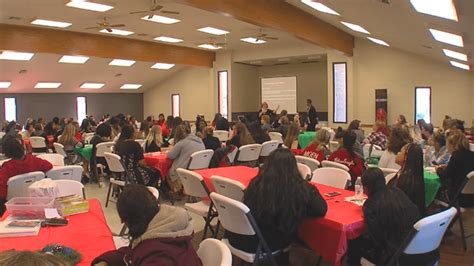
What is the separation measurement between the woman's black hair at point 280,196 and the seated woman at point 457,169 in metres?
2.22

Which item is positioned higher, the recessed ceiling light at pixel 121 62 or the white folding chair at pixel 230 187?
the recessed ceiling light at pixel 121 62

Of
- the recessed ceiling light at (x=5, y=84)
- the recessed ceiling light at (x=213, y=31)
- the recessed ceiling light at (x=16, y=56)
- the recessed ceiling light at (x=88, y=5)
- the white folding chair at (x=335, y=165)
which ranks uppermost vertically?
the recessed ceiling light at (x=213, y=31)

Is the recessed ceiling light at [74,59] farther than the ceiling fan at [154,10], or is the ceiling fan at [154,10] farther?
the recessed ceiling light at [74,59]

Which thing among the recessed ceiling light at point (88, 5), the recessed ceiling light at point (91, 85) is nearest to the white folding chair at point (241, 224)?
the recessed ceiling light at point (88, 5)

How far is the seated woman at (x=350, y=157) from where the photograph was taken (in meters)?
4.77

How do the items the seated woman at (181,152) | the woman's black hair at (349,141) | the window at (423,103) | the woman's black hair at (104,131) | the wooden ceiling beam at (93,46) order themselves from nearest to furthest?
1. the woman's black hair at (349,141)
2. the seated woman at (181,152)
3. the woman's black hair at (104,131)
4. the wooden ceiling beam at (93,46)
5. the window at (423,103)

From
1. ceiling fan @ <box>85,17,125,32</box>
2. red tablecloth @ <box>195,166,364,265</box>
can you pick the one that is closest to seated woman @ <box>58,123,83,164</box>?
ceiling fan @ <box>85,17,125,32</box>

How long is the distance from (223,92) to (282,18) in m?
7.03

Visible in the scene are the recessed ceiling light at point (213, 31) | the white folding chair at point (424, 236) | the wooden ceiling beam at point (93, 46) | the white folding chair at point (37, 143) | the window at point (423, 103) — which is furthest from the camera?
the window at point (423, 103)

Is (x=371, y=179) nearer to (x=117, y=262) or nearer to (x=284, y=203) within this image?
(x=284, y=203)

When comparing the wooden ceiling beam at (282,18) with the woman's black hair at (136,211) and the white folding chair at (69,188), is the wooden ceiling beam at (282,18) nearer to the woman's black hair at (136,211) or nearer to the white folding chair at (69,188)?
the white folding chair at (69,188)

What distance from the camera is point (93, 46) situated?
1227 cm

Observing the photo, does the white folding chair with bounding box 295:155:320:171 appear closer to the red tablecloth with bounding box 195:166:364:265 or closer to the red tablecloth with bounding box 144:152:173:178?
the red tablecloth with bounding box 195:166:364:265

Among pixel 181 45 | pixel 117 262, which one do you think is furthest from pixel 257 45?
pixel 117 262
